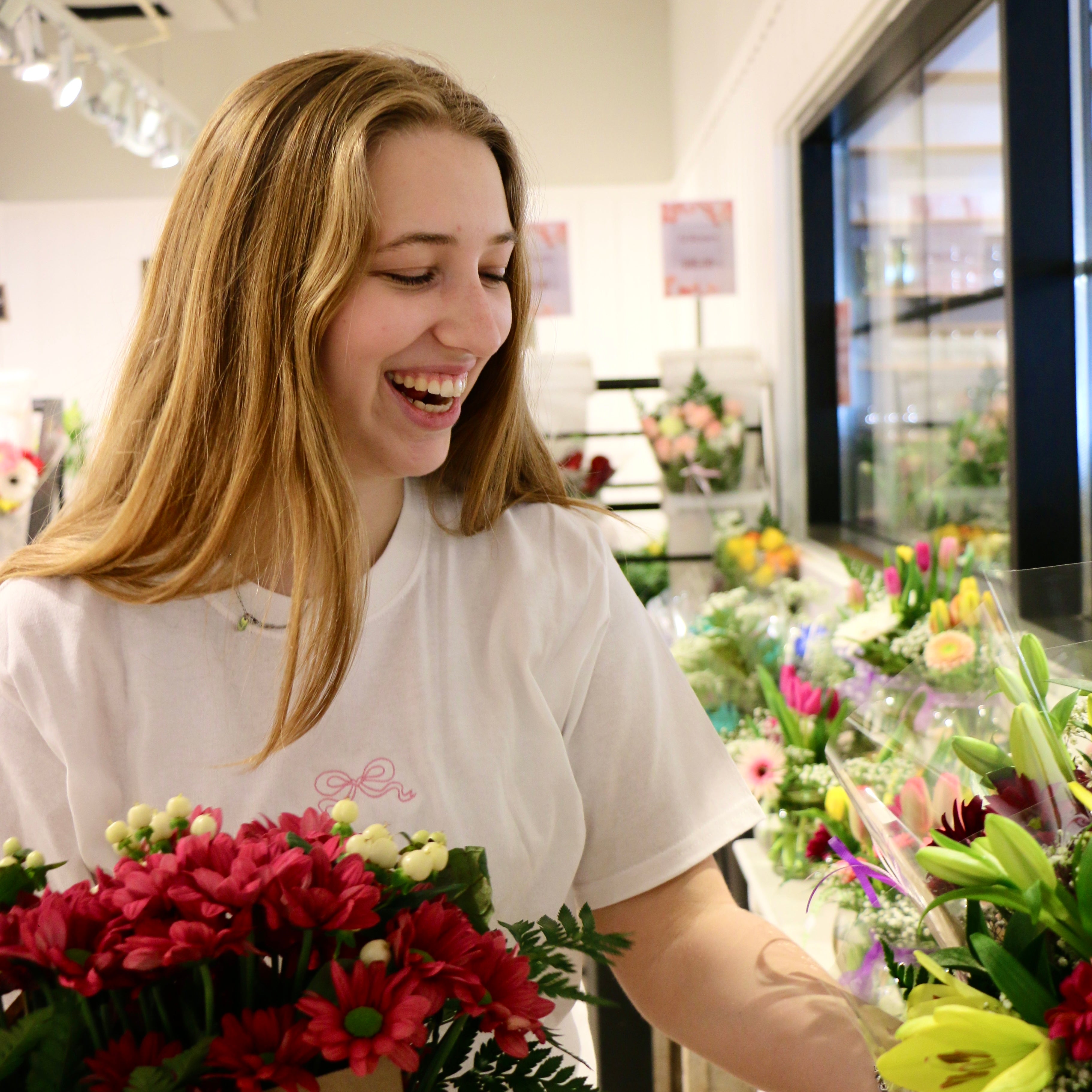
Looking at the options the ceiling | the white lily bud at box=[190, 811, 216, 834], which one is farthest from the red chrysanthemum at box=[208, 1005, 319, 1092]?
the ceiling

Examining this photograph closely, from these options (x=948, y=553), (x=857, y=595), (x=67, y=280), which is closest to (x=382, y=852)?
(x=948, y=553)

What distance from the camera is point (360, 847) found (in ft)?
1.89

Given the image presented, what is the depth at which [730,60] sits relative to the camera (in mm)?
4812

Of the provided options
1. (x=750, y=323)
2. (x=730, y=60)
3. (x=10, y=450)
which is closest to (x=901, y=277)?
(x=750, y=323)

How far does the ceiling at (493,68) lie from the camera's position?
7.27m

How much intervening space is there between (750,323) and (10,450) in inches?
112

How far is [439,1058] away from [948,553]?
158cm

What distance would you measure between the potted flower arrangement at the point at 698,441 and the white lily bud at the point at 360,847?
130 inches

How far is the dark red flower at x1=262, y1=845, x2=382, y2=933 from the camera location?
0.53 m

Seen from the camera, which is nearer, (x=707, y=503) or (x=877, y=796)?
(x=877, y=796)

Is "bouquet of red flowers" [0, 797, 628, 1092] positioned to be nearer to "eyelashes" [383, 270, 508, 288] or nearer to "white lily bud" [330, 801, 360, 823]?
"white lily bud" [330, 801, 360, 823]

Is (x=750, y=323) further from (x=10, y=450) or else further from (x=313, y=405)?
(x=313, y=405)

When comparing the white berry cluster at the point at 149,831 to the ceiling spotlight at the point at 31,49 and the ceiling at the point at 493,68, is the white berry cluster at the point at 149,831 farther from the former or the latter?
the ceiling at the point at 493,68

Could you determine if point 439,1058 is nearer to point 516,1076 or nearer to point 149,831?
point 516,1076
